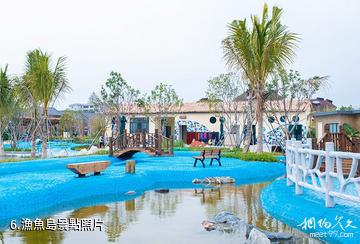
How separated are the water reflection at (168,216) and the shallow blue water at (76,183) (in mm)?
718

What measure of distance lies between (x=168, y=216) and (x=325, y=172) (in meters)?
3.17

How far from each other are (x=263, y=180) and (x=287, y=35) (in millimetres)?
5342

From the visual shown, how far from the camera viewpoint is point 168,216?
29.0ft

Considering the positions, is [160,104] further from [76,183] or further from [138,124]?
[76,183]

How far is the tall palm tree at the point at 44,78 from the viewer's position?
17766 millimetres

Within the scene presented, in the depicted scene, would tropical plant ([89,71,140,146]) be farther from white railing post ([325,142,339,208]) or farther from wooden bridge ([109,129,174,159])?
white railing post ([325,142,339,208])

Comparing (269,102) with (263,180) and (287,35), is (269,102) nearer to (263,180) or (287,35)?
(287,35)

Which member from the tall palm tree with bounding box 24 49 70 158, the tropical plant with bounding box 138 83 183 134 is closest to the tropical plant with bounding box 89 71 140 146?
the tropical plant with bounding box 138 83 183 134

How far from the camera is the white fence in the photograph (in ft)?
21.4

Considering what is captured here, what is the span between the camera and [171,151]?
21.0 metres

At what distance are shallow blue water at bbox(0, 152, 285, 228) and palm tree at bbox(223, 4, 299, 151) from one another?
9.70ft

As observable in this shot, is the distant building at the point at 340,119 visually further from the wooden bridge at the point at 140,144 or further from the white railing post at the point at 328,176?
the white railing post at the point at 328,176

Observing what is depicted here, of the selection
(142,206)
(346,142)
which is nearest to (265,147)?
(346,142)

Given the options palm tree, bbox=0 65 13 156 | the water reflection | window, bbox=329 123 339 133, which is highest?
palm tree, bbox=0 65 13 156
